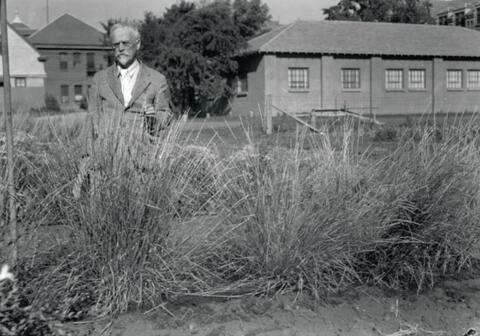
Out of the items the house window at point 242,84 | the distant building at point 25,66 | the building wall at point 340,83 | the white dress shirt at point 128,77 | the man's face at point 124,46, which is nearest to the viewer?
the man's face at point 124,46

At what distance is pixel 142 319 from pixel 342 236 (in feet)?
3.73

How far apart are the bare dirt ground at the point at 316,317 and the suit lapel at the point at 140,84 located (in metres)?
1.74

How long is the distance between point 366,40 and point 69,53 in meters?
33.1

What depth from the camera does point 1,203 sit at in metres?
3.01

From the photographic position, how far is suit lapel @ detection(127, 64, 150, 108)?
4445 millimetres

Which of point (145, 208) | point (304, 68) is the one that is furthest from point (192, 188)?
point (304, 68)

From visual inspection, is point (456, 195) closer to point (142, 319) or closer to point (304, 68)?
point (142, 319)

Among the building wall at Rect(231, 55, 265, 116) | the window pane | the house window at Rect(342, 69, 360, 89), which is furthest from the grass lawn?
the window pane

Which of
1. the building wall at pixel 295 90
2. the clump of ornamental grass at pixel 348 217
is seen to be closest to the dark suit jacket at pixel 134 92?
the clump of ornamental grass at pixel 348 217

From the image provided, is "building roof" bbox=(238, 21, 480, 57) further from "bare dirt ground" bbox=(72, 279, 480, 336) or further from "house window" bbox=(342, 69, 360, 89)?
"bare dirt ground" bbox=(72, 279, 480, 336)

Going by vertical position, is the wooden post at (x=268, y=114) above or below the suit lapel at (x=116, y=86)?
below

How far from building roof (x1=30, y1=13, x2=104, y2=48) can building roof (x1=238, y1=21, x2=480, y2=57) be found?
28.0 m

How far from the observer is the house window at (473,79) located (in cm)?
4094

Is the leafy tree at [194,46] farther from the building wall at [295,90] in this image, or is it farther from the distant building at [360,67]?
the building wall at [295,90]
